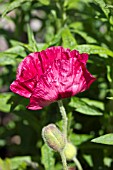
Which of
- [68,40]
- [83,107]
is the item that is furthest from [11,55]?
[83,107]

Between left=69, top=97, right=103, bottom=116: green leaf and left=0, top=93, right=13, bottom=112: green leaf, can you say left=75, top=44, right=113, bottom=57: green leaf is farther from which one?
left=0, top=93, right=13, bottom=112: green leaf

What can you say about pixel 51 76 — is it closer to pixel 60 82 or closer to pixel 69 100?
pixel 60 82

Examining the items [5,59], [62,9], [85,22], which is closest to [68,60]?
[5,59]

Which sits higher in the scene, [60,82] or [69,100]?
[60,82]

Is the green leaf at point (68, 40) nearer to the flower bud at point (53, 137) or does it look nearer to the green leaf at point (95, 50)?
the green leaf at point (95, 50)

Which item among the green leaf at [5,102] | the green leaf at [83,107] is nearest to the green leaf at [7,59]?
the green leaf at [5,102]

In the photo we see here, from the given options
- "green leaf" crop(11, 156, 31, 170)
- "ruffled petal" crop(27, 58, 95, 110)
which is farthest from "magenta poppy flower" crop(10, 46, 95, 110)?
"green leaf" crop(11, 156, 31, 170)
